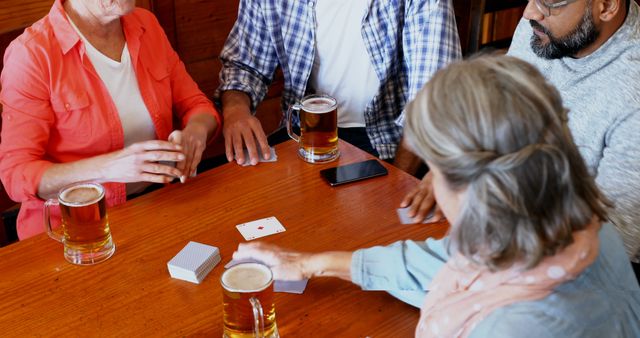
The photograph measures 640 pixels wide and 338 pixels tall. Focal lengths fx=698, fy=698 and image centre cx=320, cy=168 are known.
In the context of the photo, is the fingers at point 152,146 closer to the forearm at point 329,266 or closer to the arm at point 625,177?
the forearm at point 329,266

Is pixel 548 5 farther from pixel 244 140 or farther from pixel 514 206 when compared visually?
pixel 514 206

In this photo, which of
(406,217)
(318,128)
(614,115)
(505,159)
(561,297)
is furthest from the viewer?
(318,128)

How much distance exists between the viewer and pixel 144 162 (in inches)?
64.1

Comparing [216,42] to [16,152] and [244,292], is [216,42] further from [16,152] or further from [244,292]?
[244,292]

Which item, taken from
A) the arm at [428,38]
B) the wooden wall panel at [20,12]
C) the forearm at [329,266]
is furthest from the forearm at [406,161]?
the wooden wall panel at [20,12]

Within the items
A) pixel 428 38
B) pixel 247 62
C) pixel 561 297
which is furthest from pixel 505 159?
pixel 247 62

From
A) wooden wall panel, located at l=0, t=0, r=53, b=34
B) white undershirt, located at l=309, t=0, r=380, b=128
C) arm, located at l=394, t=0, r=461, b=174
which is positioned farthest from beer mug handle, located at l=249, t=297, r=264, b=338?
wooden wall panel, located at l=0, t=0, r=53, b=34

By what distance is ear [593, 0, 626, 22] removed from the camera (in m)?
1.69

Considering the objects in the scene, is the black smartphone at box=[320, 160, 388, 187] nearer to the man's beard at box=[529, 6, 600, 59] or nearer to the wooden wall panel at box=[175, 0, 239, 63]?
the man's beard at box=[529, 6, 600, 59]

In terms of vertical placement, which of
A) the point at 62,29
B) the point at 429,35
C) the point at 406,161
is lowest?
the point at 406,161

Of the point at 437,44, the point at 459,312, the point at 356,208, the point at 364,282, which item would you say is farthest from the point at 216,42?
the point at 459,312

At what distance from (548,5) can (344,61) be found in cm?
72

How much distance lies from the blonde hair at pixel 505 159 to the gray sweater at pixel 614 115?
2.31 feet

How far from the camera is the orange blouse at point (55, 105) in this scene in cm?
169
